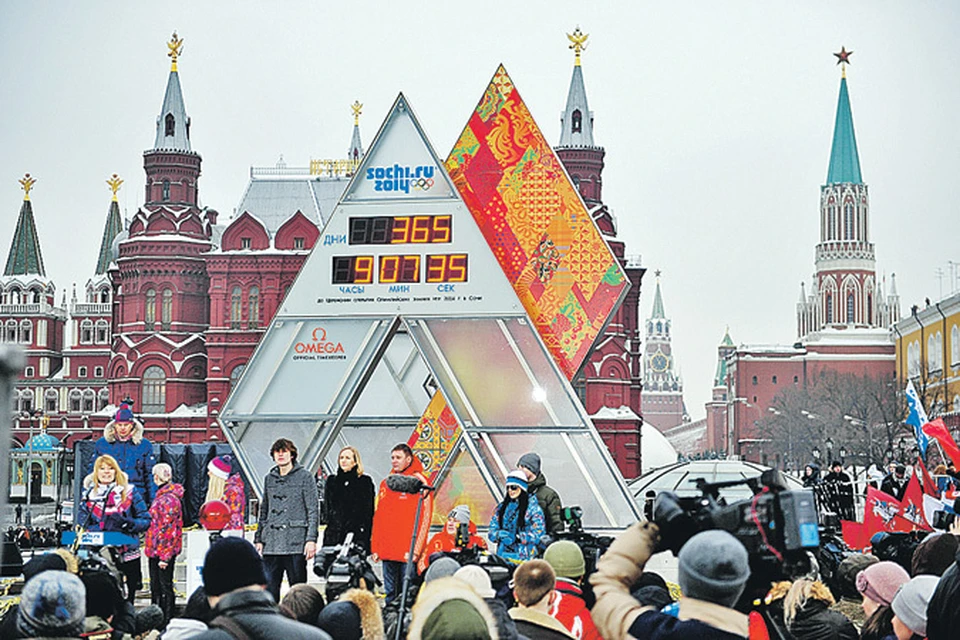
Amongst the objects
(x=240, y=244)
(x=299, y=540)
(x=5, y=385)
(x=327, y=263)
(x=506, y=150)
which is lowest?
(x=299, y=540)

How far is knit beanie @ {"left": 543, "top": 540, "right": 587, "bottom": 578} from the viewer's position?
7738 mm

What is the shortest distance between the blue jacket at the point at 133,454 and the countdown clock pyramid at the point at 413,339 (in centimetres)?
522

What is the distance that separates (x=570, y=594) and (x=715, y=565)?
304 centimetres

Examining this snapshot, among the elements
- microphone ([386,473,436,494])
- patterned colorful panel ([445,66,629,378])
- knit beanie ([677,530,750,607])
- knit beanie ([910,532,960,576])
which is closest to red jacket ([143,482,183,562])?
microphone ([386,473,436,494])

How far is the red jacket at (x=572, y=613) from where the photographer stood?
7.25 meters

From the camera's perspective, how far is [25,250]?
112688mm

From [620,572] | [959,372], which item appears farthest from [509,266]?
[959,372]

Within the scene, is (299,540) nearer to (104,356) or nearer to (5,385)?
(5,385)

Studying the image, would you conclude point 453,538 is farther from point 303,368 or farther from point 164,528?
point 303,368

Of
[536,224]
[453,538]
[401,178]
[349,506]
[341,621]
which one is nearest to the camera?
[341,621]

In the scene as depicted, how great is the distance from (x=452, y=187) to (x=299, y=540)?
793 centimetres

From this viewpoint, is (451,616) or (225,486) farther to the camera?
(225,486)

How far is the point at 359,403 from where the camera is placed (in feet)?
84.2

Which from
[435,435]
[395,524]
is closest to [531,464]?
[395,524]
